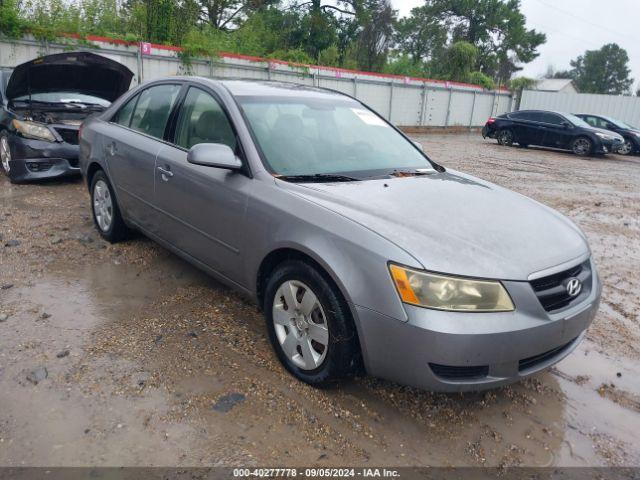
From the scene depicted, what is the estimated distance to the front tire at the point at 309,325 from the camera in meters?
2.51

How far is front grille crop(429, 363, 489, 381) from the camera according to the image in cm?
232

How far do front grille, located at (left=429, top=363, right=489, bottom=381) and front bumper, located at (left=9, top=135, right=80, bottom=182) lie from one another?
6.34 meters

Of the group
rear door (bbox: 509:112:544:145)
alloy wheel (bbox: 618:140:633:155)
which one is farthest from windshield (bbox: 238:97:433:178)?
alloy wheel (bbox: 618:140:633:155)

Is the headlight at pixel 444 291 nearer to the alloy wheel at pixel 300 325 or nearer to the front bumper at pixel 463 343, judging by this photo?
the front bumper at pixel 463 343

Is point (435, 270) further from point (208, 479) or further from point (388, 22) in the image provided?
point (388, 22)

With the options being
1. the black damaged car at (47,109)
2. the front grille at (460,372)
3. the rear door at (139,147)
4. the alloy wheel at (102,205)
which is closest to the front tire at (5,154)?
the black damaged car at (47,109)

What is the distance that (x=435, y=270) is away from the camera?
226 centimetres

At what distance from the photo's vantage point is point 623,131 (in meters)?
17.8

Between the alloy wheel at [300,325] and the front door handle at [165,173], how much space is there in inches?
54.6

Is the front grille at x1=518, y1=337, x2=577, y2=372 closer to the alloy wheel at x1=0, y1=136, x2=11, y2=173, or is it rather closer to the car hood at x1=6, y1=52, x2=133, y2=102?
the car hood at x1=6, y1=52, x2=133, y2=102

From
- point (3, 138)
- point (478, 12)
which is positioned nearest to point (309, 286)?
point (3, 138)

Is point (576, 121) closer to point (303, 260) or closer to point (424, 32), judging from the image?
point (303, 260)

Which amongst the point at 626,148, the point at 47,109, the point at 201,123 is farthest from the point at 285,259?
the point at 626,148

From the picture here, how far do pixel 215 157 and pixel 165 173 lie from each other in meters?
0.89
